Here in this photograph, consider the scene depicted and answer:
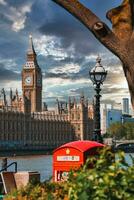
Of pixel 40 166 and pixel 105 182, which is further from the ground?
pixel 105 182

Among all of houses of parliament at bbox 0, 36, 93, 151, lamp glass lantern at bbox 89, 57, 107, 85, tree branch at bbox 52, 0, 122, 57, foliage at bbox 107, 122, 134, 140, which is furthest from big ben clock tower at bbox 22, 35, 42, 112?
tree branch at bbox 52, 0, 122, 57

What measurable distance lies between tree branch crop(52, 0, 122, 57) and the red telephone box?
2.57m

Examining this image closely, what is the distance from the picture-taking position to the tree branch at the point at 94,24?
506cm

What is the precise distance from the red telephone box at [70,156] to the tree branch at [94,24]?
2574mm

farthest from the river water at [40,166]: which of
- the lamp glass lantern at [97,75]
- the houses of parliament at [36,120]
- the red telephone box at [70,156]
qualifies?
the houses of parliament at [36,120]

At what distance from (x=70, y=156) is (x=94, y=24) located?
2836 millimetres

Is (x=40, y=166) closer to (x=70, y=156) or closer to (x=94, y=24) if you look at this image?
(x=70, y=156)

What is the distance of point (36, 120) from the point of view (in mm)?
120000

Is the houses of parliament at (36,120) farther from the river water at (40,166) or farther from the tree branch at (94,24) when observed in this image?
the tree branch at (94,24)

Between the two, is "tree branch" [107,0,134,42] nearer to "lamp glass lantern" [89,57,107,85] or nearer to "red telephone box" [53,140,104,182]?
"red telephone box" [53,140,104,182]

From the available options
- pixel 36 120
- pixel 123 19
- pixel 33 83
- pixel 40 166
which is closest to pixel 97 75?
pixel 123 19

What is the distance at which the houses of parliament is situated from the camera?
10994 centimetres

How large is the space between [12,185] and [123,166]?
14.8 ft

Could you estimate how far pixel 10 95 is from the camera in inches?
5197
